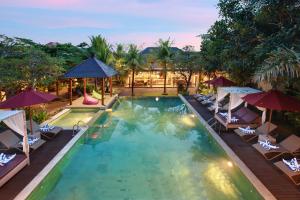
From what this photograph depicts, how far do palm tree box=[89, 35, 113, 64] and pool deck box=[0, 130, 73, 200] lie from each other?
13298 mm

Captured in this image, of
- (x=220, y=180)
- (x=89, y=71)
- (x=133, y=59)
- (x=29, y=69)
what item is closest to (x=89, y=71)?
(x=89, y=71)

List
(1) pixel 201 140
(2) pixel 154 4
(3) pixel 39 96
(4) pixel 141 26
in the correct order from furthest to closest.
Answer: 1. (4) pixel 141 26
2. (2) pixel 154 4
3. (1) pixel 201 140
4. (3) pixel 39 96

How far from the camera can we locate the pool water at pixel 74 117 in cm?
1577

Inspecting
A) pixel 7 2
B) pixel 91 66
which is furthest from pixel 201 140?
pixel 7 2

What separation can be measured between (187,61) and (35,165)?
19.0 meters

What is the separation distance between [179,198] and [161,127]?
8.09 metres

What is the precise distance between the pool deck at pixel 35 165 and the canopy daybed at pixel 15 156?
0.17 meters

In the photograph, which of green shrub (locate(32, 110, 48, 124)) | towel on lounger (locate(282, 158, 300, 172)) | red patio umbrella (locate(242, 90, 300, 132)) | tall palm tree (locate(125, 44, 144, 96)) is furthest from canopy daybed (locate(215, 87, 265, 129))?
tall palm tree (locate(125, 44, 144, 96))

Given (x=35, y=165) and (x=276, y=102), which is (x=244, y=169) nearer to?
(x=276, y=102)

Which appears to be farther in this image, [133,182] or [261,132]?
[261,132]

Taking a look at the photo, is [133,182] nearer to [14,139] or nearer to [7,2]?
[14,139]

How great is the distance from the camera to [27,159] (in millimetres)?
8961

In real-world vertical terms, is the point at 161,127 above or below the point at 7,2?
below

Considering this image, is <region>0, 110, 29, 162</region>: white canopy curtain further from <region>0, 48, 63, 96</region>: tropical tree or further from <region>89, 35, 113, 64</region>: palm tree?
<region>89, 35, 113, 64</region>: palm tree
